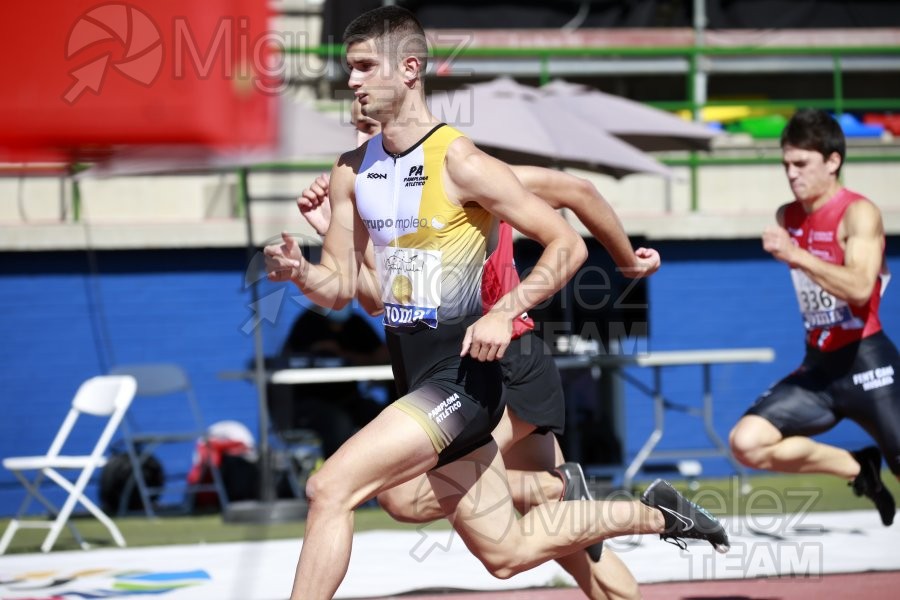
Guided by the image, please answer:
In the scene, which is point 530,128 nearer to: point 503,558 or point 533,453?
point 533,453

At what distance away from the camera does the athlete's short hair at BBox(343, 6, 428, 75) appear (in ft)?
14.0

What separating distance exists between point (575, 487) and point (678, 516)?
0.46 meters

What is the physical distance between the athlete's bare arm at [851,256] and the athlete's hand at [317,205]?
1940 millimetres

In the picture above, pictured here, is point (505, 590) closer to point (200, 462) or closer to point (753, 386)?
point (200, 462)

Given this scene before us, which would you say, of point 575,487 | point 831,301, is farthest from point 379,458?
point 831,301

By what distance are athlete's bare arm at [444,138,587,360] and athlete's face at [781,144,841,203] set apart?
254 centimetres

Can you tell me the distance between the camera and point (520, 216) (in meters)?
4.22

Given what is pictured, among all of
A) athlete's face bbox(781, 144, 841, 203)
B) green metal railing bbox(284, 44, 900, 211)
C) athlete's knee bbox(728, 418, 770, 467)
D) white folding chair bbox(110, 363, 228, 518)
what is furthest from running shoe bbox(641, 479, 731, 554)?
green metal railing bbox(284, 44, 900, 211)

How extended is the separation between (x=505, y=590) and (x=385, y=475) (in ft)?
8.09

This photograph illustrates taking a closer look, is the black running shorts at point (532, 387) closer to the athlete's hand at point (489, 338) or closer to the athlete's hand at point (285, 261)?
the athlete's hand at point (489, 338)

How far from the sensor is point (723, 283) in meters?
11.9

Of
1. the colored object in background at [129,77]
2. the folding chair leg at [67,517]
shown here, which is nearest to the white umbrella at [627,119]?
the folding chair leg at [67,517]

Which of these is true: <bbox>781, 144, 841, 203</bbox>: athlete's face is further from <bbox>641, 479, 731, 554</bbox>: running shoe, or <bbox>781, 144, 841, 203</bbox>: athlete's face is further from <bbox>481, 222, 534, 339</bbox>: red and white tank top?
<bbox>641, 479, 731, 554</bbox>: running shoe

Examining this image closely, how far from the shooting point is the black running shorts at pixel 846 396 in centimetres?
618
